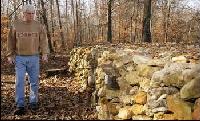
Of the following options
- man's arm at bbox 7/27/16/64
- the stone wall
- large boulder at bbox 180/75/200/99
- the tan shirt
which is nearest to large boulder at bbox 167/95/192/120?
the stone wall

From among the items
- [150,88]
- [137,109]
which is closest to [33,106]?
[137,109]

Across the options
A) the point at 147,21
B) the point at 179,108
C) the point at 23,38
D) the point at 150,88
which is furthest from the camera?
the point at 147,21

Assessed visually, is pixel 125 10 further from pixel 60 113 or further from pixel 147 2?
pixel 60 113

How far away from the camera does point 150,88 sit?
20.7ft

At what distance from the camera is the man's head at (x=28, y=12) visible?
25.0 ft

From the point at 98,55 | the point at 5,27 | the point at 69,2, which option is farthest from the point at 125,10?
the point at 98,55

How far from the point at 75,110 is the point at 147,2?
13.7 meters

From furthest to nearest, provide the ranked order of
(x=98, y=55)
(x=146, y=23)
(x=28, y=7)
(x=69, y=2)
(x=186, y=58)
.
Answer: (x=69, y=2) < (x=146, y=23) < (x=98, y=55) < (x=28, y=7) < (x=186, y=58)

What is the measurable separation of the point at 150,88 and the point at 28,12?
2.79m

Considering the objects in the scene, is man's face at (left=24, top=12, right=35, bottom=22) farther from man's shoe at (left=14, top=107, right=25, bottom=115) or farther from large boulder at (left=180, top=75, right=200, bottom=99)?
large boulder at (left=180, top=75, right=200, bottom=99)

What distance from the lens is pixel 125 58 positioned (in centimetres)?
823

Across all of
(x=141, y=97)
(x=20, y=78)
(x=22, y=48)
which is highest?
(x=22, y=48)

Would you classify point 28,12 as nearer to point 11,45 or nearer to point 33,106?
point 11,45

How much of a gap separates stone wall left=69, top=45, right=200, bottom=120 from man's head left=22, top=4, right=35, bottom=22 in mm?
1815
